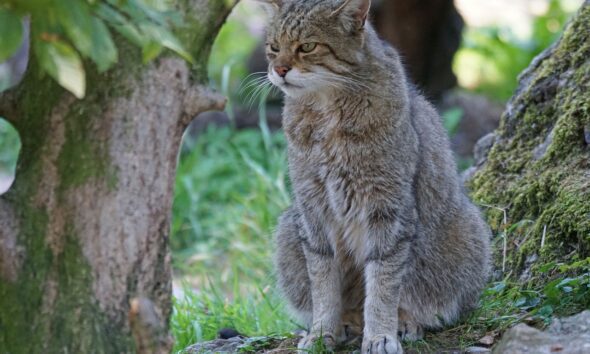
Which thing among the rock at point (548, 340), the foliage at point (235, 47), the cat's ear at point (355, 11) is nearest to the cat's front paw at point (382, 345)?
the rock at point (548, 340)

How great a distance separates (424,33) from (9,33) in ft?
19.3

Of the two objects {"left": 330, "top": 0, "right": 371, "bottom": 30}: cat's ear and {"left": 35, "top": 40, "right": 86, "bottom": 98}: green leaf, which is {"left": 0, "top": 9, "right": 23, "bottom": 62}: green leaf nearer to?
{"left": 35, "top": 40, "right": 86, "bottom": 98}: green leaf

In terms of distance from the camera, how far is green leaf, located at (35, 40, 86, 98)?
1.74m

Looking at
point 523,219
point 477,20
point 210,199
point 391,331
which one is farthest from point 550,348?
point 477,20

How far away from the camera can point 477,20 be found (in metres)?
10.6

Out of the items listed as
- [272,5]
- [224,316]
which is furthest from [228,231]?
[272,5]

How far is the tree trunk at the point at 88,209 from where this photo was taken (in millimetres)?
2479

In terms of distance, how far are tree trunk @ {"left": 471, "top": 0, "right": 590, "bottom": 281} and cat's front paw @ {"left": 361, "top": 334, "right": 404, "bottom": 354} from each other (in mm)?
800

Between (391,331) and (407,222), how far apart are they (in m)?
0.43

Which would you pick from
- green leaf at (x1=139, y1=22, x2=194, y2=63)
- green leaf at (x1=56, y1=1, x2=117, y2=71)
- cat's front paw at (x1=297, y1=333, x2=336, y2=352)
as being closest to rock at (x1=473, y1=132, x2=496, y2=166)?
cat's front paw at (x1=297, y1=333, x2=336, y2=352)

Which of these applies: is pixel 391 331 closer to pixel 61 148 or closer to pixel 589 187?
pixel 589 187

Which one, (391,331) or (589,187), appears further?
(589,187)

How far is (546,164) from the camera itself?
4.32 meters

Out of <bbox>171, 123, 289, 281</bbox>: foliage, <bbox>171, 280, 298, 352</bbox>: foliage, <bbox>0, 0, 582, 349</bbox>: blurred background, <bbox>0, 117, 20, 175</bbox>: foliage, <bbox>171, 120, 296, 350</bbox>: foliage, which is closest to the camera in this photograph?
<bbox>171, 280, 298, 352</bbox>: foliage
